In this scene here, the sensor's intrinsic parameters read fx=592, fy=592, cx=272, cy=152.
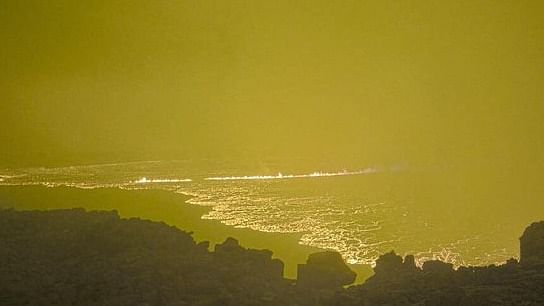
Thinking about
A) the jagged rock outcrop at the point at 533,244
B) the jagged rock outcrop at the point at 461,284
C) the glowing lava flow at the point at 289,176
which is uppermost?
the glowing lava flow at the point at 289,176

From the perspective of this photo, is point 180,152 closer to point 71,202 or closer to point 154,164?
point 154,164

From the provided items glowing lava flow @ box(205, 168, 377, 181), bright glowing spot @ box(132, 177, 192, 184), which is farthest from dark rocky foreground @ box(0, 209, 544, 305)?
glowing lava flow @ box(205, 168, 377, 181)

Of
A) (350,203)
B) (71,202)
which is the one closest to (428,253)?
(350,203)

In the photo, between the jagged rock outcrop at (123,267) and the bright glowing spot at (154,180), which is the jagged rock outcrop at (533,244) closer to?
the jagged rock outcrop at (123,267)

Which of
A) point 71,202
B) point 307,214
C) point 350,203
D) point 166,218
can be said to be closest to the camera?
point 166,218

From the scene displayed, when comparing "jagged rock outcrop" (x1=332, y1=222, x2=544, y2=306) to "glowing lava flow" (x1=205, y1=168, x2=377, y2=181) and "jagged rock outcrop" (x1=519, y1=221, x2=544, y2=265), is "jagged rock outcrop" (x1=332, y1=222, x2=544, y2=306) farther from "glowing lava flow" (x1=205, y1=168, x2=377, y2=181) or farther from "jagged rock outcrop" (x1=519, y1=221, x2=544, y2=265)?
"glowing lava flow" (x1=205, y1=168, x2=377, y2=181)

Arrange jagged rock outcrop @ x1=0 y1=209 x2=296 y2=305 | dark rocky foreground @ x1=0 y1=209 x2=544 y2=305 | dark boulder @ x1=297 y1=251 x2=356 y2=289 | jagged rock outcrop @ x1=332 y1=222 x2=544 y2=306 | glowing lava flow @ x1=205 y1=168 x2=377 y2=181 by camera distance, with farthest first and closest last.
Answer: glowing lava flow @ x1=205 y1=168 x2=377 y2=181
dark boulder @ x1=297 y1=251 x2=356 y2=289
jagged rock outcrop @ x1=0 y1=209 x2=296 y2=305
dark rocky foreground @ x1=0 y1=209 x2=544 y2=305
jagged rock outcrop @ x1=332 y1=222 x2=544 y2=306

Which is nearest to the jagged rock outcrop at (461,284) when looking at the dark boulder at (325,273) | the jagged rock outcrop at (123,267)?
the dark boulder at (325,273)
